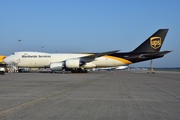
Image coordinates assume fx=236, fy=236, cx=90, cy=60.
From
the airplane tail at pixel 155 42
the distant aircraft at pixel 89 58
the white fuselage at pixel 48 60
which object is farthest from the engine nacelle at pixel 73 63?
the airplane tail at pixel 155 42

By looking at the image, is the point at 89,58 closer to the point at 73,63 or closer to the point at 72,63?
the point at 73,63

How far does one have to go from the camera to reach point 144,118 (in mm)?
5582

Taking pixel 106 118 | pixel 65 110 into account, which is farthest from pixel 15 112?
pixel 106 118

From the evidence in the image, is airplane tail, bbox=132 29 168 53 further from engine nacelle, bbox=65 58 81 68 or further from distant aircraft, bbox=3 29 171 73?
engine nacelle, bbox=65 58 81 68

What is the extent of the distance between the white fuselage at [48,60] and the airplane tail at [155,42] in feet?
13.4

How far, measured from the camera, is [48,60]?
39938mm

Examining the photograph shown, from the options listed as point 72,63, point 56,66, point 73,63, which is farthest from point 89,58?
point 56,66

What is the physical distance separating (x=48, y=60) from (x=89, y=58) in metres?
7.15

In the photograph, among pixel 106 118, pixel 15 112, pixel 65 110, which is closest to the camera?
pixel 106 118

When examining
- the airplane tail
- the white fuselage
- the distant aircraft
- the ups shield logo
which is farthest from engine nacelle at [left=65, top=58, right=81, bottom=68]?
the ups shield logo

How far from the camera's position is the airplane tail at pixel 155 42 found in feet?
125

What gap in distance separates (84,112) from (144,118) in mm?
1580

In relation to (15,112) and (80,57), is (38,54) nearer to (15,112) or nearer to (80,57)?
(80,57)

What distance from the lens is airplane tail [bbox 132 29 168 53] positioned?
125 feet
